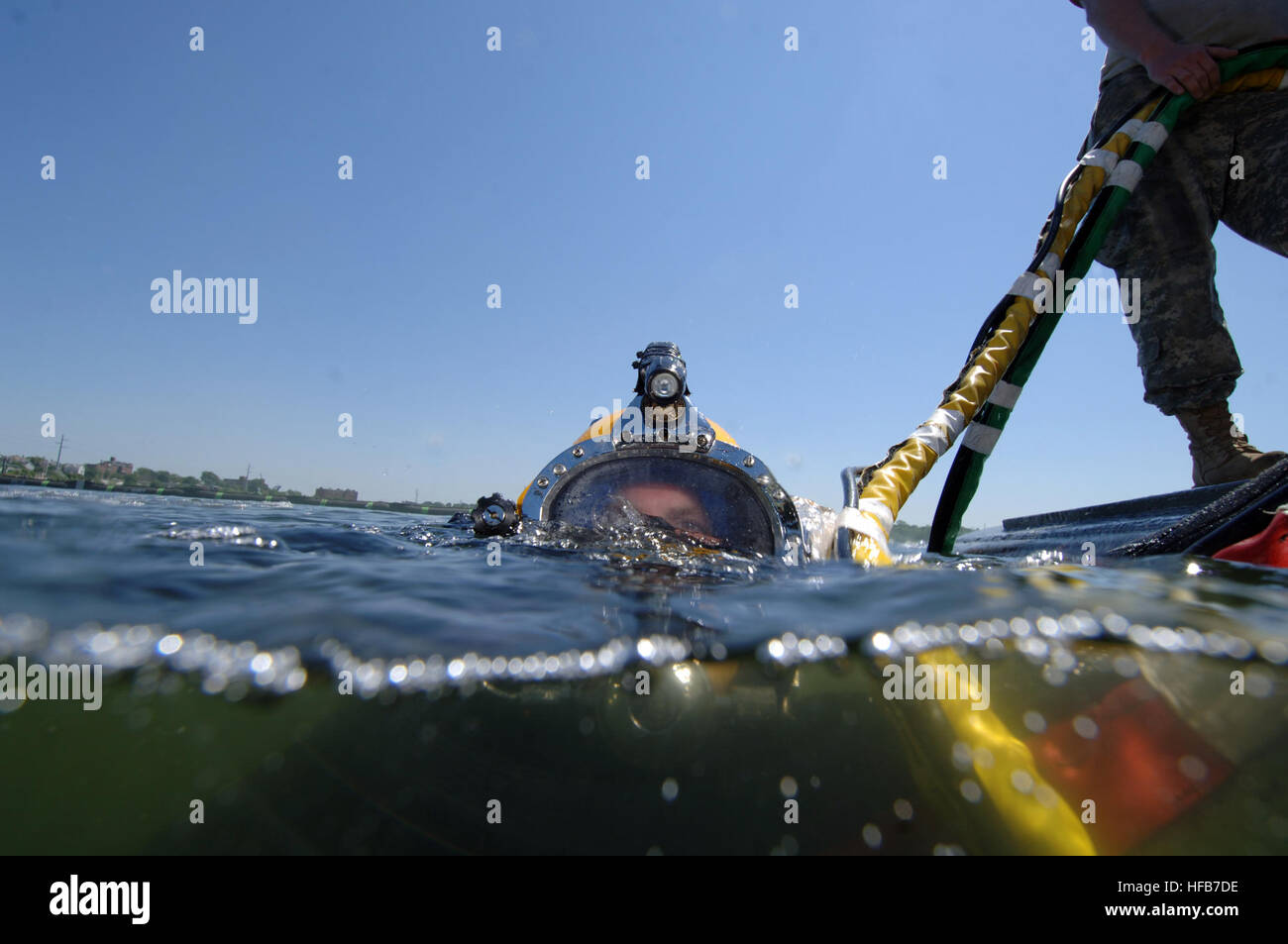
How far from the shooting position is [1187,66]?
368cm

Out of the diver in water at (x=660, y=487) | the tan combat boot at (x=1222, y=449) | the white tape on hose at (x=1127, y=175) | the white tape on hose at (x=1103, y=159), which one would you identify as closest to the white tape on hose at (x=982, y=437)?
the diver in water at (x=660, y=487)

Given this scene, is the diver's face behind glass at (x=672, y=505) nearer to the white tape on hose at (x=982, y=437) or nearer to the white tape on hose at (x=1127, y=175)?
the white tape on hose at (x=982, y=437)

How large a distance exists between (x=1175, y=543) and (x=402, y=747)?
3505mm

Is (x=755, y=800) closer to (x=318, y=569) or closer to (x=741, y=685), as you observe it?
(x=741, y=685)

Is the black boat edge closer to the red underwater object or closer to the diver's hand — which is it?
the red underwater object

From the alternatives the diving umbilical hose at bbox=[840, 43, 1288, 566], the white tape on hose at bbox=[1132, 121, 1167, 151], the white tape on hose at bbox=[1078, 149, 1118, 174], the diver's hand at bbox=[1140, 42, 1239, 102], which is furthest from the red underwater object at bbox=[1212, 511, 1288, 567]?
the diver's hand at bbox=[1140, 42, 1239, 102]

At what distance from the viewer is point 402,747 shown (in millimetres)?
1339

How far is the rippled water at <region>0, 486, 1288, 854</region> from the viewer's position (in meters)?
1.25

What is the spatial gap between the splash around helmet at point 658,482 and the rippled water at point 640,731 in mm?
1945

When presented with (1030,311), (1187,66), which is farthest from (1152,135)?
(1030,311)

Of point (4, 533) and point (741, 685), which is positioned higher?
point (4, 533)
